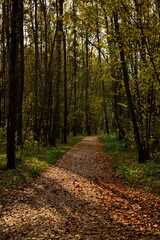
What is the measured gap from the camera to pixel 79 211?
19.2 ft

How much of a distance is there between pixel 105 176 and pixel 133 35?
580 centimetres

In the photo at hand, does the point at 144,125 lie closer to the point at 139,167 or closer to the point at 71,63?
the point at 139,167

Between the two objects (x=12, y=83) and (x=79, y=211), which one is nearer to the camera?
(x=79, y=211)

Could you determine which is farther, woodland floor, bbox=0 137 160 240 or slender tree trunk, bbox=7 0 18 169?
slender tree trunk, bbox=7 0 18 169

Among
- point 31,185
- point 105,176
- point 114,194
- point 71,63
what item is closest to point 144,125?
point 105,176

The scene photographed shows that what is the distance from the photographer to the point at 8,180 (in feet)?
26.4

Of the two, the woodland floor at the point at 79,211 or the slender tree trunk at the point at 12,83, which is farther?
the slender tree trunk at the point at 12,83

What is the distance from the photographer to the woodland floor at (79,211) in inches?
182

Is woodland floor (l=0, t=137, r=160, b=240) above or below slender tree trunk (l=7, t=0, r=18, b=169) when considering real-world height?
below

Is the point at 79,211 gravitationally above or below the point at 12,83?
below

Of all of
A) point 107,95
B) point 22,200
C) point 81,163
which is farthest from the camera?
point 107,95

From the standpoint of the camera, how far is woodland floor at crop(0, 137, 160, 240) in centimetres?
462

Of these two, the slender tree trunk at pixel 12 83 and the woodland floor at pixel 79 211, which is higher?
the slender tree trunk at pixel 12 83

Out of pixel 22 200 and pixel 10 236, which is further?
pixel 22 200
